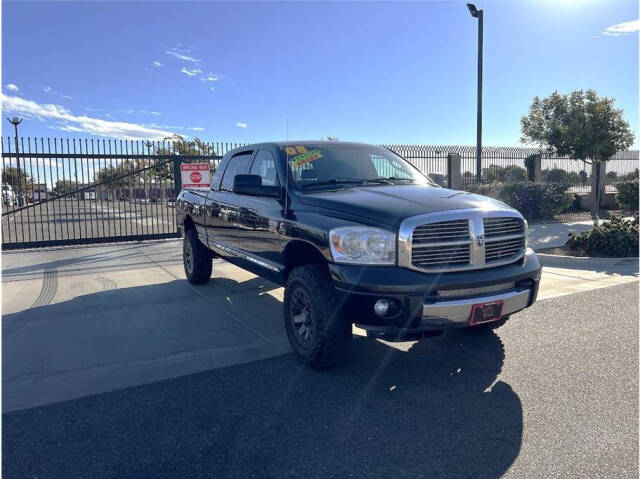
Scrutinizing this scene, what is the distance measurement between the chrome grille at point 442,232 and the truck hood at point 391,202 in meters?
0.13

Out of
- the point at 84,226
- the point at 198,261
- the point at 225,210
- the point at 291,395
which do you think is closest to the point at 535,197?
the point at 198,261

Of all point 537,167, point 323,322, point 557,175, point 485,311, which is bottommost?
point 323,322

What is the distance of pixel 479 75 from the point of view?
1512 cm

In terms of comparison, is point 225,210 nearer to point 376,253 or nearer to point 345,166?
point 345,166

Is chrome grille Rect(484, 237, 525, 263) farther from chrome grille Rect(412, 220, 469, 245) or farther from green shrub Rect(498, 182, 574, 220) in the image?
green shrub Rect(498, 182, 574, 220)

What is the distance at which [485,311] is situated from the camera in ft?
12.0

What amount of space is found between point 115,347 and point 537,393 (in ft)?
12.1

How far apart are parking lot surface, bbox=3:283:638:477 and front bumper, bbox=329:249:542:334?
0.57 m

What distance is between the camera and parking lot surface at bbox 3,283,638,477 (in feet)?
9.32

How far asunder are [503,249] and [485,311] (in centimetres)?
61

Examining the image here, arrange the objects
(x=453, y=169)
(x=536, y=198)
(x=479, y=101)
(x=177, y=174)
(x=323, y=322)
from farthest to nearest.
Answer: (x=453, y=169), (x=479, y=101), (x=536, y=198), (x=177, y=174), (x=323, y=322)

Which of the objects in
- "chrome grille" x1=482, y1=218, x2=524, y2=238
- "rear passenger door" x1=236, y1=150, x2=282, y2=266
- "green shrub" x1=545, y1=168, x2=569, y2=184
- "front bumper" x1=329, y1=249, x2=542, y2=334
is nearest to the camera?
"front bumper" x1=329, y1=249, x2=542, y2=334

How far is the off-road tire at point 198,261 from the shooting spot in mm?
7086

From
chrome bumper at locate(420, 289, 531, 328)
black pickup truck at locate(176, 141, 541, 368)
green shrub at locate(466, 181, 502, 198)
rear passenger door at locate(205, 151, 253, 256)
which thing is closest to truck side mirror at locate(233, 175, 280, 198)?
black pickup truck at locate(176, 141, 541, 368)
